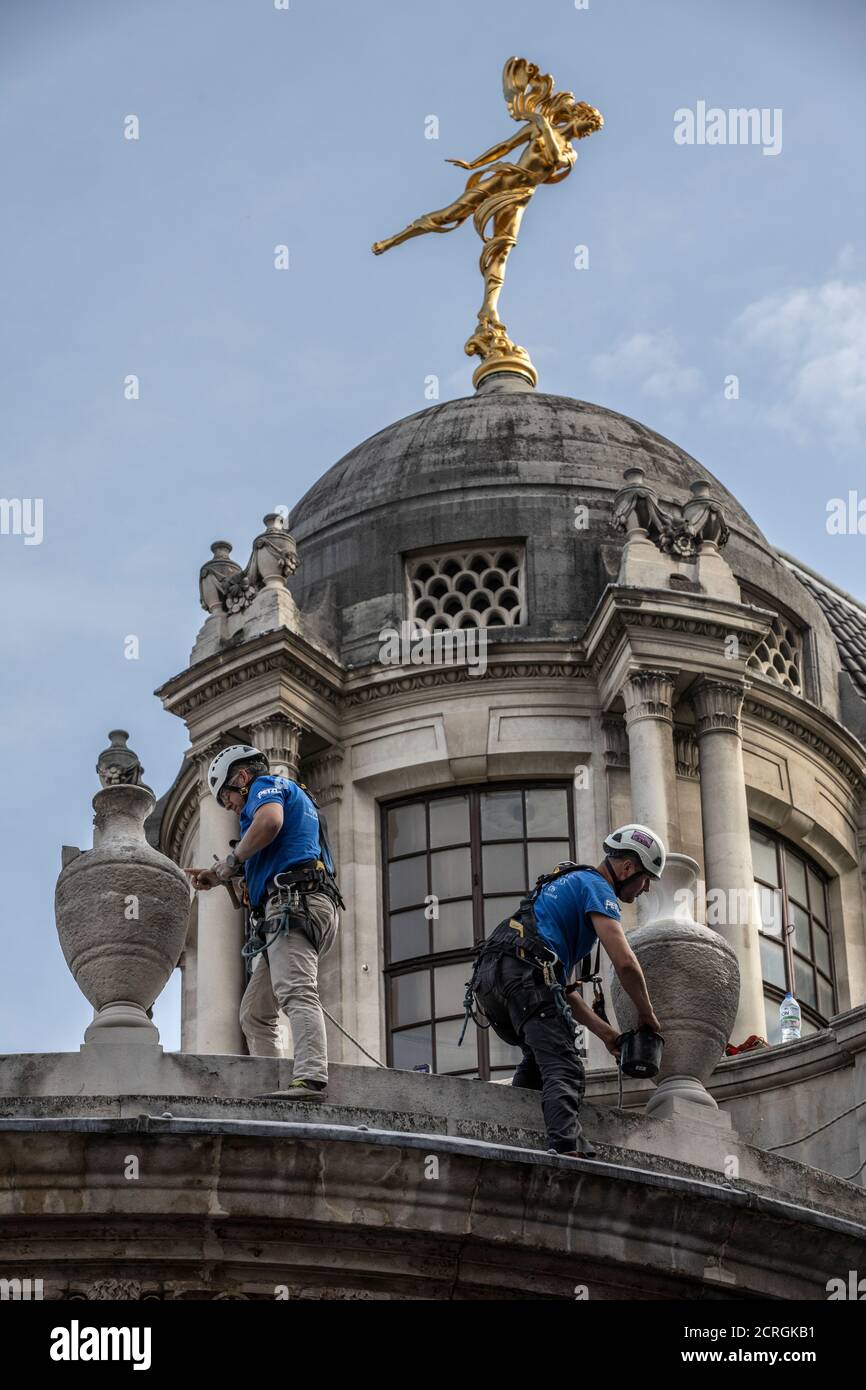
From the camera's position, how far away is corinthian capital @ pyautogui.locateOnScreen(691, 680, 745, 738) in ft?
112

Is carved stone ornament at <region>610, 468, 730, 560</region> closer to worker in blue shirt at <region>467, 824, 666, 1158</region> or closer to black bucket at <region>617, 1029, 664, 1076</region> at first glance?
worker in blue shirt at <region>467, 824, 666, 1158</region>

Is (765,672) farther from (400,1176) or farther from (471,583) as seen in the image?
(400,1176)

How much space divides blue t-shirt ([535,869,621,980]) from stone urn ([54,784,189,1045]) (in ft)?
6.89

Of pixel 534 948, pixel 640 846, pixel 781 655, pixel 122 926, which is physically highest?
pixel 781 655

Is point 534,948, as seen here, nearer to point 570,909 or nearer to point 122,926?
point 570,909

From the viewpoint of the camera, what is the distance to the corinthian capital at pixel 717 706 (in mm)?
34062

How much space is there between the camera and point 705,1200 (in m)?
19.1

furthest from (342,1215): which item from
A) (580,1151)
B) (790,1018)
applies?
(790,1018)

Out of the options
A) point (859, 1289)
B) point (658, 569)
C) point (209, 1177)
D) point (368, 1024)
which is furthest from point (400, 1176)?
point (658, 569)

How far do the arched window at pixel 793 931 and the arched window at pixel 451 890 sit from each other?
2132mm

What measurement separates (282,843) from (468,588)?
15320 millimetres

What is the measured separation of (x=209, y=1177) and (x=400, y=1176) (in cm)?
103

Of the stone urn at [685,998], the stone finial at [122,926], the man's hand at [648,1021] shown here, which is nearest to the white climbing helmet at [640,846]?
the stone urn at [685,998]

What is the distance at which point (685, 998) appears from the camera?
68.6 feet
